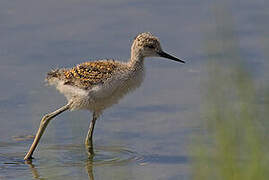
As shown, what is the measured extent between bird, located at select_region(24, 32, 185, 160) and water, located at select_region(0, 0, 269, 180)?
0.94 feet

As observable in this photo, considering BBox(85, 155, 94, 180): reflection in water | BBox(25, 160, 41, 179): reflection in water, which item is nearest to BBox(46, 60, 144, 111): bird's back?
BBox(85, 155, 94, 180): reflection in water

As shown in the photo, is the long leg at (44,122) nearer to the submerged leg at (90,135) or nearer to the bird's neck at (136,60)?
the submerged leg at (90,135)

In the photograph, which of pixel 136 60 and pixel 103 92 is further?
pixel 136 60

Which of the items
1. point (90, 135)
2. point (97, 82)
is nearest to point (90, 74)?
point (97, 82)

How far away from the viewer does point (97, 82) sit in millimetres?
7629

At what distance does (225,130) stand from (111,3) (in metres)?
7.67

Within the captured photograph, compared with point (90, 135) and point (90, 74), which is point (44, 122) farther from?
point (90, 74)

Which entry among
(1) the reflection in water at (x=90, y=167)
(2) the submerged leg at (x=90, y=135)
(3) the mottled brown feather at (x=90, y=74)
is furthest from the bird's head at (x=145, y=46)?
(1) the reflection in water at (x=90, y=167)

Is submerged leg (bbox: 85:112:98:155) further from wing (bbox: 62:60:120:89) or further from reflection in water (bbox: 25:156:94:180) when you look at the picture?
wing (bbox: 62:60:120:89)

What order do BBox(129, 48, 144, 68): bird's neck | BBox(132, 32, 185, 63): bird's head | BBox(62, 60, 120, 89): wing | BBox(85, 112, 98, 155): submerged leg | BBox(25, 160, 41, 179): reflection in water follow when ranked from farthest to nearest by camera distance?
1. BBox(132, 32, 185, 63): bird's head
2. BBox(129, 48, 144, 68): bird's neck
3. BBox(85, 112, 98, 155): submerged leg
4. BBox(62, 60, 120, 89): wing
5. BBox(25, 160, 41, 179): reflection in water

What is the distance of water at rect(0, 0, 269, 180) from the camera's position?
7.40 m

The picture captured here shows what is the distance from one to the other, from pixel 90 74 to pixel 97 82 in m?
0.13

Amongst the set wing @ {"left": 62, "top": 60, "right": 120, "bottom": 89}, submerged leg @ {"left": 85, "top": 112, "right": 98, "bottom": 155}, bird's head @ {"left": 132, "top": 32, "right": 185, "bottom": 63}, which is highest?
bird's head @ {"left": 132, "top": 32, "right": 185, "bottom": 63}

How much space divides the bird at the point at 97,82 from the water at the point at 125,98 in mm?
288
